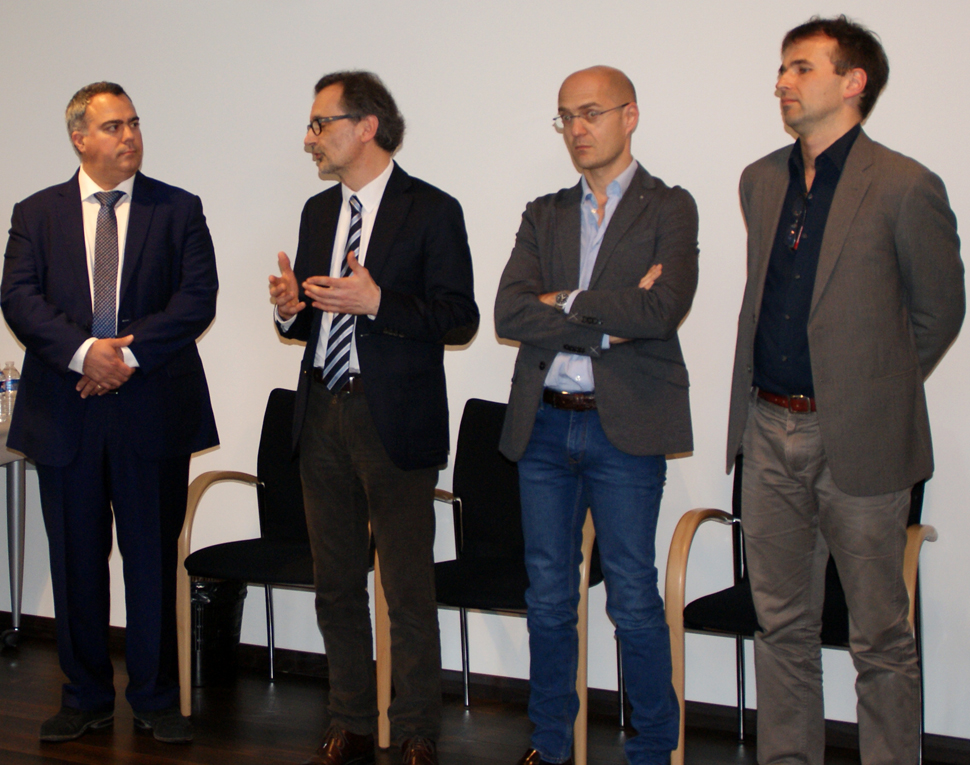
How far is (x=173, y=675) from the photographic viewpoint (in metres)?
3.23

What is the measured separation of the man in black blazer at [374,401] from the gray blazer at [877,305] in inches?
39.1

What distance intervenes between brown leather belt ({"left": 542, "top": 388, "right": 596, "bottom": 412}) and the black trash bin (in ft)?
5.29

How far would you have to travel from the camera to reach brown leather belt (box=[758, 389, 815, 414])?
2439 millimetres

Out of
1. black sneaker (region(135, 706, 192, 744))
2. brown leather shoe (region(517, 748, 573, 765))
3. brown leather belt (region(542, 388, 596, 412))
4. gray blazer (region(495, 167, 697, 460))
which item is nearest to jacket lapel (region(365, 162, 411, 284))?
gray blazer (region(495, 167, 697, 460))

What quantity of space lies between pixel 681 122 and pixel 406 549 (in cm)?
169

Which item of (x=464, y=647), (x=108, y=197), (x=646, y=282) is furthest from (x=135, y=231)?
(x=464, y=647)

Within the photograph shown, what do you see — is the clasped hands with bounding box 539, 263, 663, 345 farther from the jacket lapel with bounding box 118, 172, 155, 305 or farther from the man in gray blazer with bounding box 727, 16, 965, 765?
the jacket lapel with bounding box 118, 172, 155, 305

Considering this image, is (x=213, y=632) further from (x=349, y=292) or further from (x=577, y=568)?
(x=349, y=292)

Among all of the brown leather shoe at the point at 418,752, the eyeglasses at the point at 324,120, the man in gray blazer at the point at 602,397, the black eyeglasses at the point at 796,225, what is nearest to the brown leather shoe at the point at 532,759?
the man in gray blazer at the point at 602,397

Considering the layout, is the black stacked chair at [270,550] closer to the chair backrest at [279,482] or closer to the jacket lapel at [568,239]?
the chair backrest at [279,482]

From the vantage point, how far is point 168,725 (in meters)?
3.11

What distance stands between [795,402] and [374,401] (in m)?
1.10

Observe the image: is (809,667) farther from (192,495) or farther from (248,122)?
(248,122)

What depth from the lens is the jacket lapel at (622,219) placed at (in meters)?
2.69
